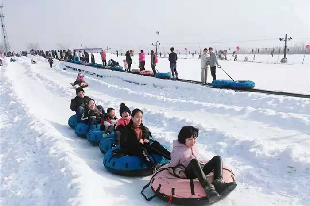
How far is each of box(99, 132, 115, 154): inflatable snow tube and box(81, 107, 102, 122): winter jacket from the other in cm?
158

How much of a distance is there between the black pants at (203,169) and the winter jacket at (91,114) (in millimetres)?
4373

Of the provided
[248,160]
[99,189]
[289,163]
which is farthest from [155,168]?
[289,163]

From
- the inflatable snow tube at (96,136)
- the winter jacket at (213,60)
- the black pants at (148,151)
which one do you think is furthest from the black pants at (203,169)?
the winter jacket at (213,60)

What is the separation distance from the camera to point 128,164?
5.17 metres

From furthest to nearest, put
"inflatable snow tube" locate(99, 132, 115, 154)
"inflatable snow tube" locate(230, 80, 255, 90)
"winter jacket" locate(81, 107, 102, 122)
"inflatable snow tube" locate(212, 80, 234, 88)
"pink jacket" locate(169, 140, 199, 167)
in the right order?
1. "inflatable snow tube" locate(212, 80, 234, 88)
2. "inflatable snow tube" locate(230, 80, 255, 90)
3. "winter jacket" locate(81, 107, 102, 122)
4. "inflatable snow tube" locate(99, 132, 115, 154)
5. "pink jacket" locate(169, 140, 199, 167)

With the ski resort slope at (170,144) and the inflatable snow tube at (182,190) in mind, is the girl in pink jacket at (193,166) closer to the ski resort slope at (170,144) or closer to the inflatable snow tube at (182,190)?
the inflatable snow tube at (182,190)

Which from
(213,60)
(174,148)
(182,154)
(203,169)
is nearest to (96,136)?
(174,148)

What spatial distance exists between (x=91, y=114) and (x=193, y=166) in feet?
15.1

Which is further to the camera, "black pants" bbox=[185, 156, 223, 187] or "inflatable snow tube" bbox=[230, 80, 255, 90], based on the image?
"inflatable snow tube" bbox=[230, 80, 255, 90]

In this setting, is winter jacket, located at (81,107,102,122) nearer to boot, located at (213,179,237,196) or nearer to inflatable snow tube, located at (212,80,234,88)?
boot, located at (213,179,237,196)

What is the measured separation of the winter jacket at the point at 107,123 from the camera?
713cm

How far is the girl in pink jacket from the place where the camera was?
4043mm

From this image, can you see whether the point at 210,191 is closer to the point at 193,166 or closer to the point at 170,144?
the point at 193,166

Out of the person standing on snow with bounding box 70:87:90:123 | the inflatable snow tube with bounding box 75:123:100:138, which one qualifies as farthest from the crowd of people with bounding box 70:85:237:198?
the person standing on snow with bounding box 70:87:90:123
